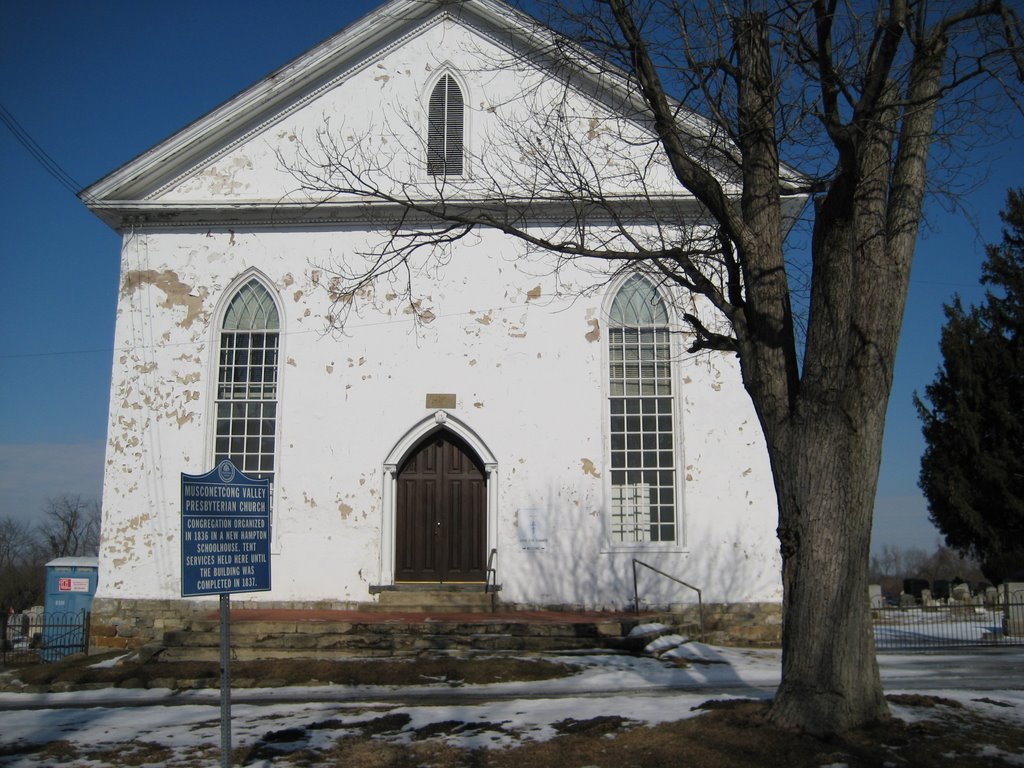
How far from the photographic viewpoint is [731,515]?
50.5 feet

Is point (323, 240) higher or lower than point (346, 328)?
higher

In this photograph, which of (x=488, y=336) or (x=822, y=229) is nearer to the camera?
(x=822, y=229)

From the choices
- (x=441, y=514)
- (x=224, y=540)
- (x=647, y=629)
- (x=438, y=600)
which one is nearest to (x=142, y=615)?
(x=438, y=600)

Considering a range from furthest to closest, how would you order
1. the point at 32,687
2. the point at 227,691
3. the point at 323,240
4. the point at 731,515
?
the point at 323,240
the point at 731,515
the point at 32,687
the point at 227,691

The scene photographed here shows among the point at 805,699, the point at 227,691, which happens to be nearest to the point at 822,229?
the point at 805,699

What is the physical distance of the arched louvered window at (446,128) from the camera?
54.1 feet

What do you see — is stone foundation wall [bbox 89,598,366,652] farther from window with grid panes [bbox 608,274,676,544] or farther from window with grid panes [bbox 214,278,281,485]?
window with grid panes [bbox 608,274,676,544]

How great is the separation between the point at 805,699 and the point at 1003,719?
6.93 feet

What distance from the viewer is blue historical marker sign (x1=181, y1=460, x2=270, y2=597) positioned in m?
6.10

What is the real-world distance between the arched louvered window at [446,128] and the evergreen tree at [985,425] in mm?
18151

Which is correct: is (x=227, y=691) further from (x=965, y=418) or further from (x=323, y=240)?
(x=965, y=418)

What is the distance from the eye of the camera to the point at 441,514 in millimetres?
15906

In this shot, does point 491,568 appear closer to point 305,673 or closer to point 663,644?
point 663,644

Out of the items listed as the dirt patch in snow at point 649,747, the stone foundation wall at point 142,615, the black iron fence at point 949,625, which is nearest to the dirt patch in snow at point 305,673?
the dirt patch in snow at point 649,747
